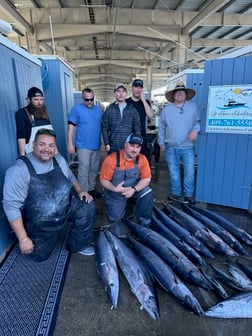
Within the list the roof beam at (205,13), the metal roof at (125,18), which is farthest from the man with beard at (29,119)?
the roof beam at (205,13)

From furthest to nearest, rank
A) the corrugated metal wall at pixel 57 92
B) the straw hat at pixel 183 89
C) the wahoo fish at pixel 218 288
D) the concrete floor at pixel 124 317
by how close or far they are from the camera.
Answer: the corrugated metal wall at pixel 57 92
the straw hat at pixel 183 89
the wahoo fish at pixel 218 288
the concrete floor at pixel 124 317

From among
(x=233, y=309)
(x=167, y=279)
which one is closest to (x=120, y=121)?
(x=167, y=279)

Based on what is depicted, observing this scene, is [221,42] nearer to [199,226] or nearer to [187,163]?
[187,163]

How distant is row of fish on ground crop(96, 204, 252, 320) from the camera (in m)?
1.79

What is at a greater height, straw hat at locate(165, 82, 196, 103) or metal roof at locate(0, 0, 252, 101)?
metal roof at locate(0, 0, 252, 101)

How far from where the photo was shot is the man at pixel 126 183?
9.51 ft

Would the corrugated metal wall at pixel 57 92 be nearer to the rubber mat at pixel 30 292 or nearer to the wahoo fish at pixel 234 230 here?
the rubber mat at pixel 30 292

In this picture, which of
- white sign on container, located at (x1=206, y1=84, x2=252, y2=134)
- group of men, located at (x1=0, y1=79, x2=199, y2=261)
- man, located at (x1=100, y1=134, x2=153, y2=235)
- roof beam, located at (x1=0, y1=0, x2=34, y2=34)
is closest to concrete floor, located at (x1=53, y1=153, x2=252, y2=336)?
group of men, located at (x1=0, y1=79, x2=199, y2=261)

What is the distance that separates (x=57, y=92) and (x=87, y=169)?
2398mm

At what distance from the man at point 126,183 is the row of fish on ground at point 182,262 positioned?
0.19 metres

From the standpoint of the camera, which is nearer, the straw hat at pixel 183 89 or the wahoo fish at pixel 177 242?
the wahoo fish at pixel 177 242

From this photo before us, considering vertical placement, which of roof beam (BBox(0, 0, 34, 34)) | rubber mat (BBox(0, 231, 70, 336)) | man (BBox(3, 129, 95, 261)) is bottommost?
rubber mat (BBox(0, 231, 70, 336))

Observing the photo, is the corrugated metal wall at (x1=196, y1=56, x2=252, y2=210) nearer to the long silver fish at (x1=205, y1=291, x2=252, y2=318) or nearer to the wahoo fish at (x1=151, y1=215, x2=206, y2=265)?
the wahoo fish at (x1=151, y1=215, x2=206, y2=265)

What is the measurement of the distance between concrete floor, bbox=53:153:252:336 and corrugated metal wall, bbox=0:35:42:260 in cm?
88
